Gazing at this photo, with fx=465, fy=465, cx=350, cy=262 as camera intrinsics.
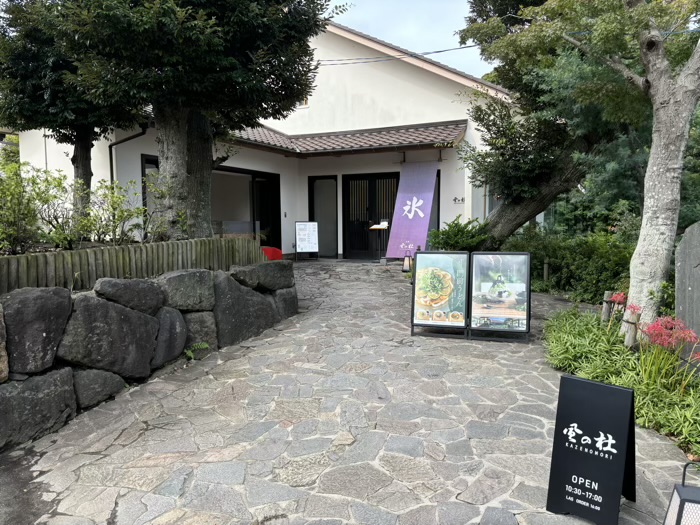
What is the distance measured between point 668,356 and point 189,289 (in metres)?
4.89

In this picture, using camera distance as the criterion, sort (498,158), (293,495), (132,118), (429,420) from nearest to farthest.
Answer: (293,495) → (429,420) → (132,118) → (498,158)

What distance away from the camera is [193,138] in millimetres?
7086

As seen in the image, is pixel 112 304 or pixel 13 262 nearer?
pixel 13 262

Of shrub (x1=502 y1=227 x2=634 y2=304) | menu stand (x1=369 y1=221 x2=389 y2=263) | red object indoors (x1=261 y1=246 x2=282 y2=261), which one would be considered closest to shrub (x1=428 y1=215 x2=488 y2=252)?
shrub (x1=502 y1=227 x2=634 y2=304)

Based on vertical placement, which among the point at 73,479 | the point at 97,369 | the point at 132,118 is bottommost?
the point at 73,479

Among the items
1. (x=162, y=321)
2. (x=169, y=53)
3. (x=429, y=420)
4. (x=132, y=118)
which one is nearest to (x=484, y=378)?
(x=429, y=420)

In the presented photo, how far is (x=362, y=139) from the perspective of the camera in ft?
44.8

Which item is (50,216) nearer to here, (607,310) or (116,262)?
(116,262)

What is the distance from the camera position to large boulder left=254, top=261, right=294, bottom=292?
22.3 ft

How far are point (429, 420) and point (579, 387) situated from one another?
148 cm

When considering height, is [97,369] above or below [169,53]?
below

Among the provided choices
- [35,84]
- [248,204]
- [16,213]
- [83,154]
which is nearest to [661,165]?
[16,213]

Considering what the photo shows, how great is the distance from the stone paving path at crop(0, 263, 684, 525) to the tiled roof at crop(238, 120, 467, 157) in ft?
25.4

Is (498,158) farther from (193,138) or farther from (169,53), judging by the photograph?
(169,53)
